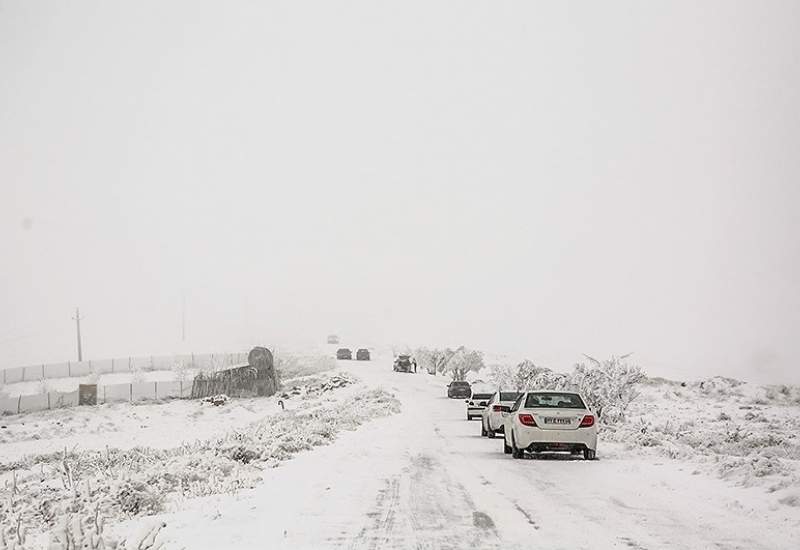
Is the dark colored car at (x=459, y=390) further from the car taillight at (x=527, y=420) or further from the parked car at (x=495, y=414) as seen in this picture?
the car taillight at (x=527, y=420)

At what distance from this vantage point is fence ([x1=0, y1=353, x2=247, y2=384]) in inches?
2876

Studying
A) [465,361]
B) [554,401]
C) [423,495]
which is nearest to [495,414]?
[554,401]

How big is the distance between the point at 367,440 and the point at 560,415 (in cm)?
690

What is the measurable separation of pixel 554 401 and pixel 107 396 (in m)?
46.6

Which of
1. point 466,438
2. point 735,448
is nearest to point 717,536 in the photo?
point 735,448

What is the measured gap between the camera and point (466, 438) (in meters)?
25.4

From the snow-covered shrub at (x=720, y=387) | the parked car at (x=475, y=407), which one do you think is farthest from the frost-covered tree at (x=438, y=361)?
the parked car at (x=475, y=407)

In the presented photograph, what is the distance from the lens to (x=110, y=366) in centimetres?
8344

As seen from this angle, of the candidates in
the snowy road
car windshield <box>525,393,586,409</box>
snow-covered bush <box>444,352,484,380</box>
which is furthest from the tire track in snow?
snow-covered bush <box>444,352,484,380</box>

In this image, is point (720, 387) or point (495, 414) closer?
point (495, 414)

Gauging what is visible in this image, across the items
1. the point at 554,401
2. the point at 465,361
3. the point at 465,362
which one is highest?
the point at 554,401

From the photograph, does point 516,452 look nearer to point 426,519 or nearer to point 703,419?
point 426,519

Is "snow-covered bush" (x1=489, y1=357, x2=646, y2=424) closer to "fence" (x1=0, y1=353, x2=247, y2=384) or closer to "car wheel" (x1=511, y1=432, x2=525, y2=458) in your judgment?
"car wheel" (x1=511, y1=432, x2=525, y2=458)

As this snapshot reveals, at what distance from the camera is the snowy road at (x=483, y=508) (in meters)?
8.80
